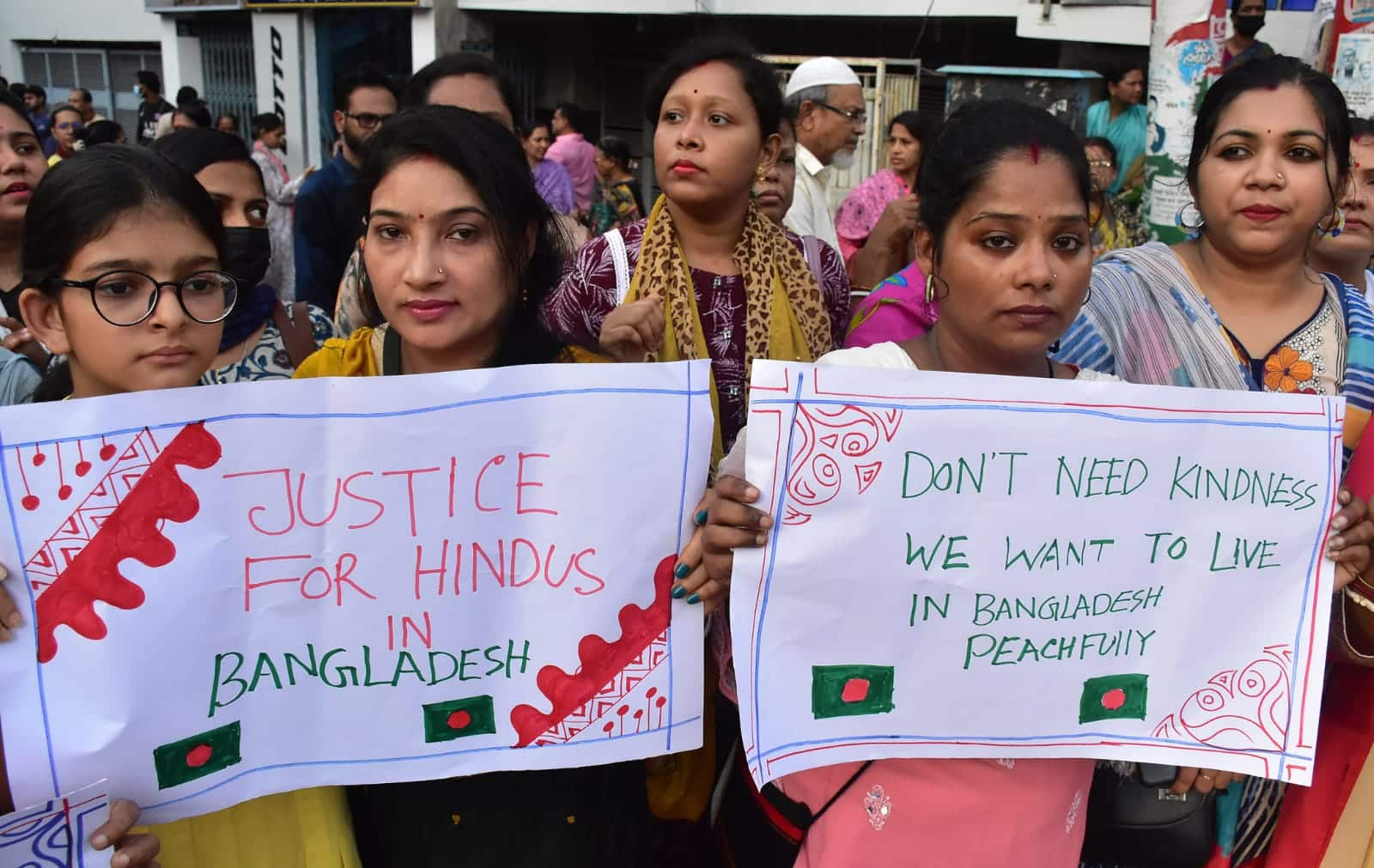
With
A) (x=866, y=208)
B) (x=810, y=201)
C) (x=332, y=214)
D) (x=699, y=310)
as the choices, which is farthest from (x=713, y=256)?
(x=866, y=208)

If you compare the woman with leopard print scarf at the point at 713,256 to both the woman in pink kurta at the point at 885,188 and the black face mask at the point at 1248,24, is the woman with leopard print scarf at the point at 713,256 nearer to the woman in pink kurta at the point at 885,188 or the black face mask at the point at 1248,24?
the woman in pink kurta at the point at 885,188

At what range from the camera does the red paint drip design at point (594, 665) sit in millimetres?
1611

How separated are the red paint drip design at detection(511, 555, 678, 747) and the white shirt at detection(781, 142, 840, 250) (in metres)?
2.42

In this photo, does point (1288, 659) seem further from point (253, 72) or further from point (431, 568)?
point (253, 72)

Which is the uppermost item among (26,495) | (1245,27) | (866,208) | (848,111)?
(1245,27)

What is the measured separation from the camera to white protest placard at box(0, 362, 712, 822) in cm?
138

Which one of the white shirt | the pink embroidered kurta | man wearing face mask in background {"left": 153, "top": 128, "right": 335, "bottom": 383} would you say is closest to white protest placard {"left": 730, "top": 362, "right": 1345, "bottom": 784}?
man wearing face mask in background {"left": 153, "top": 128, "right": 335, "bottom": 383}

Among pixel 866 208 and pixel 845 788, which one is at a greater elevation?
pixel 866 208

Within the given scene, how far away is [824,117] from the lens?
14.5ft

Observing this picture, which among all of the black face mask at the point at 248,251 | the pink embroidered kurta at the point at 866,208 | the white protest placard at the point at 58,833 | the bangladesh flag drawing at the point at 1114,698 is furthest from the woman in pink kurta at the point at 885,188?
the white protest placard at the point at 58,833

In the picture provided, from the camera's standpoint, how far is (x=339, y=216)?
3730mm

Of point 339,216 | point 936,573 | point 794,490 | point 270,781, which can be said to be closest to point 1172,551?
point 936,573

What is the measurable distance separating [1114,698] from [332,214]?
10.3 ft

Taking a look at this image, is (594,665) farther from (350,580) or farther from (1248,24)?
(1248,24)
